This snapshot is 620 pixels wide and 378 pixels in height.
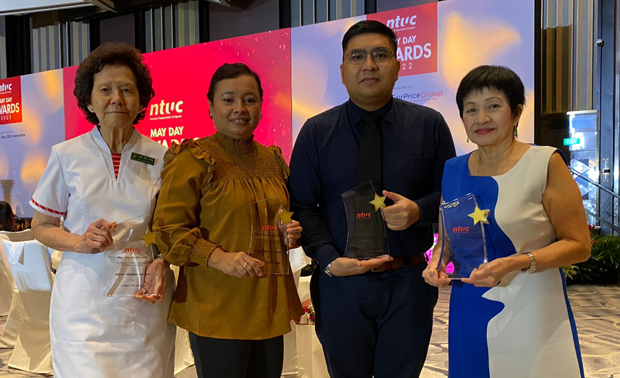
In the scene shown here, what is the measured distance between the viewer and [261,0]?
29.9 feet

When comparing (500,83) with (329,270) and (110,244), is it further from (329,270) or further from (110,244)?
(110,244)

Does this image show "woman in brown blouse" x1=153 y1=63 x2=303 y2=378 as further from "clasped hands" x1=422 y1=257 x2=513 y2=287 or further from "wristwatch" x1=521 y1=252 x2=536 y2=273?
"wristwatch" x1=521 y1=252 x2=536 y2=273

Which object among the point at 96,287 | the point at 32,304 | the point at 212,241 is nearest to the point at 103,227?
the point at 96,287

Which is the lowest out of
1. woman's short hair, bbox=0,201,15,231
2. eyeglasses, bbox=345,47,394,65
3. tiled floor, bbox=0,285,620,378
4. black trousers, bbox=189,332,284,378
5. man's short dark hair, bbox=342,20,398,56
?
tiled floor, bbox=0,285,620,378

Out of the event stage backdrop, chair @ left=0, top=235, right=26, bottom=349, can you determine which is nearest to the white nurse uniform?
chair @ left=0, top=235, right=26, bottom=349

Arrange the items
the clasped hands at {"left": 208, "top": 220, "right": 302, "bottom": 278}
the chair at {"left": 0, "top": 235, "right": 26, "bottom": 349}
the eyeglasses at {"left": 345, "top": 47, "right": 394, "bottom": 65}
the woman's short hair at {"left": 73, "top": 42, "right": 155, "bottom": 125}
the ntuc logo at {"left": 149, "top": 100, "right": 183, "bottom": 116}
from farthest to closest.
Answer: the ntuc logo at {"left": 149, "top": 100, "right": 183, "bottom": 116} → the chair at {"left": 0, "top": 235, "right": 26, "bottom": 349} → the woman's short hair at {"left": 73, "top": 42, "right": 155, "bottom": 125} → the eyeglasses at {"left": 345, "top": 47, "right": 394, "bottom": 65} → the clasped hands at {"left": 208, "top": 220, "right": 302, "bottom": 278}

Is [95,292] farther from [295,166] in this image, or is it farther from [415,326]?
[415,326]

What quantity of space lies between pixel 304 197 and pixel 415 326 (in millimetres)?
577

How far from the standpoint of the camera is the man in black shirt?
1818 millimetres

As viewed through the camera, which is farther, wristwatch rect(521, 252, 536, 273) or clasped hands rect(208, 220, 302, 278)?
clasped hands rect(208, 220, 302, 278)

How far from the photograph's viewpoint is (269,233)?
1833mm

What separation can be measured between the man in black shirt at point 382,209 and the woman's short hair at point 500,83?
30cm

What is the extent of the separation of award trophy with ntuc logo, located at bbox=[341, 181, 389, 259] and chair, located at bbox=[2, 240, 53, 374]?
9.25ft

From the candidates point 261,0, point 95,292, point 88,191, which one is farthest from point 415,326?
point 261,0
